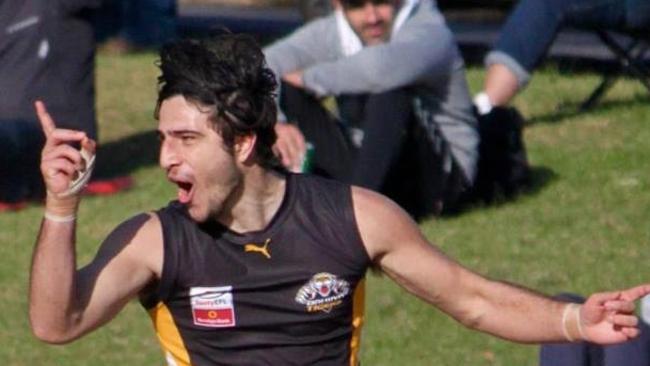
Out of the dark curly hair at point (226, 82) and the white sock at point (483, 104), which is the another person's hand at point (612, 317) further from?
the white sock at point (483, 104)

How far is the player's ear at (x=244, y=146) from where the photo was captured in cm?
446

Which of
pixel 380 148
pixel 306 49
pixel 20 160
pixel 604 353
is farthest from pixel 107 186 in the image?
pixel 604 353

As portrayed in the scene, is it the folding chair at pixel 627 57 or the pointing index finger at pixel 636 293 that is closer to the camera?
the pointing index finger at pixel 636 293

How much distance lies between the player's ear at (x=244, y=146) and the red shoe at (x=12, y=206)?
427 cm

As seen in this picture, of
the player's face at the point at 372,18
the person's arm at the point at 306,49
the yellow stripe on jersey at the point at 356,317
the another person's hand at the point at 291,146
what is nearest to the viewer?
the yellow stripe on jersey at the point at 356,317

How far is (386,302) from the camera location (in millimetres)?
7148

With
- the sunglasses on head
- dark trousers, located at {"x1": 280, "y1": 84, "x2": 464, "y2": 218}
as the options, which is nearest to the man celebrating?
dark trousers, located at {"x1": 280, "y1": 84, "x2": 464, "y2": 218}

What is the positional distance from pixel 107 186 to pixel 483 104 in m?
1.72

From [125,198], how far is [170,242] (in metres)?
4.32

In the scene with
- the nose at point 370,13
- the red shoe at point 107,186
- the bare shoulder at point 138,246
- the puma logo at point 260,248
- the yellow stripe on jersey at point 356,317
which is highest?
the bare shoulder at point 138,246

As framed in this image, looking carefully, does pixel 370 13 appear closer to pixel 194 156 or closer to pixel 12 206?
pixel 12 206

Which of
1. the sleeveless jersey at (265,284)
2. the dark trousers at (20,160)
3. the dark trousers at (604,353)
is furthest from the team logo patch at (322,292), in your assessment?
the dark trousers at (20,160)

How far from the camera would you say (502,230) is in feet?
26.3

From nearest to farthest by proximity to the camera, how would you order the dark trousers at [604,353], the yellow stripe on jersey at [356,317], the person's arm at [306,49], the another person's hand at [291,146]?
the yellow stripe on jersey at [356,317], the dark trousers at [604,353], the another person's hand at [291,146], the person's arm at [306,49]
